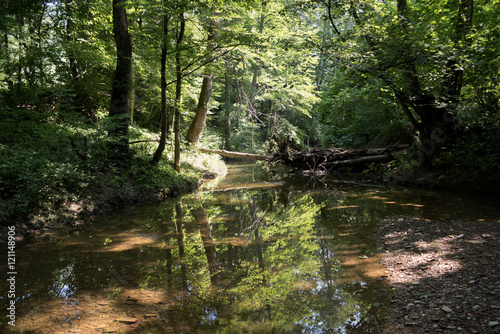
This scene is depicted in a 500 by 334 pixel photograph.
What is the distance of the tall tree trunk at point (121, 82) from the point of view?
29.2 feet

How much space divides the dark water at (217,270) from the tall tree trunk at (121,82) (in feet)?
7.72

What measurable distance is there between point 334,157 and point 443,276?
10.9 meters

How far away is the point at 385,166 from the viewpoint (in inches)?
475

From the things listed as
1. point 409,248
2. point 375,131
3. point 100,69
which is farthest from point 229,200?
point 375,131

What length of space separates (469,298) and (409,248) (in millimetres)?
1588

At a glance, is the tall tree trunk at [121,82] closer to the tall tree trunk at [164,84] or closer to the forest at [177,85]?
the forest at [177,85]

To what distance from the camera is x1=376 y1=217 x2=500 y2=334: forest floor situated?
2.80 meters

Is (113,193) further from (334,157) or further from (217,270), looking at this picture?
(334,157)

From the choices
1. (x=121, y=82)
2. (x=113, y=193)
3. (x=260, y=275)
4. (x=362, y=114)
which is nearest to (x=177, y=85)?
Answer: (x=121, y=82)

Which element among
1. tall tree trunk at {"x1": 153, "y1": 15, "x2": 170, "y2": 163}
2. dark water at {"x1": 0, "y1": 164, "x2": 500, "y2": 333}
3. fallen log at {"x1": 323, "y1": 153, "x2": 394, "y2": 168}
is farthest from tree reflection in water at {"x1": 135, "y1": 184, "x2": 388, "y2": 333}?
fallen log at {"x1": 323, "y1": 153, "x2": 394, "y2": 168}

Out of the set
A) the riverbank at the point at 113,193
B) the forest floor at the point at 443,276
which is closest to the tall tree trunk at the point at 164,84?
the riverbank at the point at 113,193

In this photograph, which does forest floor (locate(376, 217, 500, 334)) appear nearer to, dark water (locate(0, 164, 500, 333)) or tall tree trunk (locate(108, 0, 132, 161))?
dark water (locate(0, 164, 500, 333))

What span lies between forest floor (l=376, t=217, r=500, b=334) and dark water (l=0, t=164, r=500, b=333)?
23 centimetres

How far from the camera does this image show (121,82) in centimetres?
909
